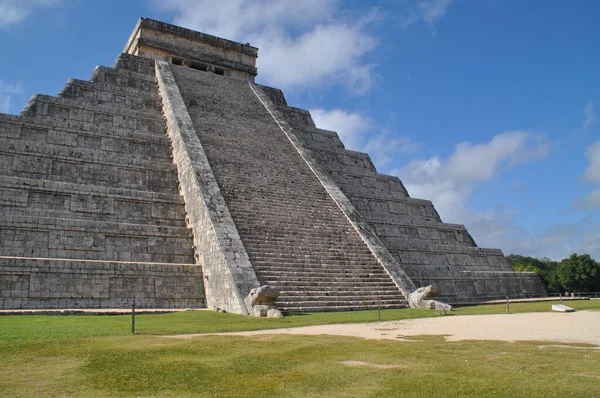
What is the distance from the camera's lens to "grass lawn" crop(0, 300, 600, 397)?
4.12 metres

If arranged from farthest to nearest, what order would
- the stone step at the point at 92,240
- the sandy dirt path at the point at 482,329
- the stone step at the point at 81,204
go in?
1. the stone step at the point at 81,204
2. the stone step at the point at 92,240
3. the sandy dirt path at the point at 482,329

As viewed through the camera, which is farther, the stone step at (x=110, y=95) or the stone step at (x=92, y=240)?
the stone step at (x=110, y=95)

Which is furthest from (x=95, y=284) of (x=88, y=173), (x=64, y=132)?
(x=64, y=132)

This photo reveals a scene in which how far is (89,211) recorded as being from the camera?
45.6ft

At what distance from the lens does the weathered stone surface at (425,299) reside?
12938mm

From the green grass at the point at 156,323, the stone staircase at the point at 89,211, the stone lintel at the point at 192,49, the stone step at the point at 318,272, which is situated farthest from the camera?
the stone lintel at the point at 192,49

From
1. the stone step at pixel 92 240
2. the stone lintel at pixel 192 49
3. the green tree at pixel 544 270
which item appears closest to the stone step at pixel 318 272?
the stone step at pixel 92 240

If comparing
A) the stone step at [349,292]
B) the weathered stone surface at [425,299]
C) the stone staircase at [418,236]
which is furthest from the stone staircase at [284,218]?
the stone staircase at [418,236]

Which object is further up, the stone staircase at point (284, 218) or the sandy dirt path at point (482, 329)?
the stone staircase at point (284, 218)

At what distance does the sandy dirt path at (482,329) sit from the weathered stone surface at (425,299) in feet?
8.63

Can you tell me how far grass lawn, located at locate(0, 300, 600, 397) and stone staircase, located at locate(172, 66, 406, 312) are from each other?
471cm

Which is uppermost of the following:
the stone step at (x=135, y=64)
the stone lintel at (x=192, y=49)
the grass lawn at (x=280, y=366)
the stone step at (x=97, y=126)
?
the stone lintel at (x=192, y=49)

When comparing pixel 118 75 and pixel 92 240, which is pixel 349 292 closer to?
pixel 92 240

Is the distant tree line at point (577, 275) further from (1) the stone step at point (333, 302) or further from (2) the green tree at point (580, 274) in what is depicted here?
(1) the stone step at point (333, 302)
